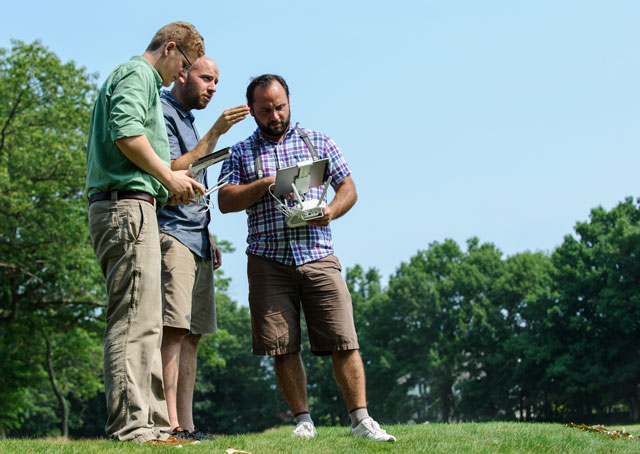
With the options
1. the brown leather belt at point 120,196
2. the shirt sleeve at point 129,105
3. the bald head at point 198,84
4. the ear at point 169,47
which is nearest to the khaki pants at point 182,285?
the brown leather belt at point 120,196

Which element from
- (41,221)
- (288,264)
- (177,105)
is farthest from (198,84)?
(41,221)

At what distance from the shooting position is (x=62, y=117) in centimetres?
2138

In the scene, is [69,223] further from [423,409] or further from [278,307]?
[423,409]

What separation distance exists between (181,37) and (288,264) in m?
1.86

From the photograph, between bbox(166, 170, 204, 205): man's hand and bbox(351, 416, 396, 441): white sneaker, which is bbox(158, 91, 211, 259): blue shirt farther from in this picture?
bbox(351, 416, 396, 441): white sneaker

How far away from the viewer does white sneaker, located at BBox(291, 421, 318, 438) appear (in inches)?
191

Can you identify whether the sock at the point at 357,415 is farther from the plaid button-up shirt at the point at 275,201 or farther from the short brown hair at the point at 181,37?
the short brown hair at the point at 181,37

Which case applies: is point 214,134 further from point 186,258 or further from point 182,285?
point 182,285

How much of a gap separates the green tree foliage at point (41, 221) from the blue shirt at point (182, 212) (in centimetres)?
1569

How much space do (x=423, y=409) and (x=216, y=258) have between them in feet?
166

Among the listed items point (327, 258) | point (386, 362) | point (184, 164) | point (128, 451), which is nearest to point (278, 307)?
point (327, 258)

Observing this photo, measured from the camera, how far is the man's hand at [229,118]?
460 cm

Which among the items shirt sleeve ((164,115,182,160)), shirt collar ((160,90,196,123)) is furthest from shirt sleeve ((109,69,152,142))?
shirt collar ((160,90,196,123))

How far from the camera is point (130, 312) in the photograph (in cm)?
384
